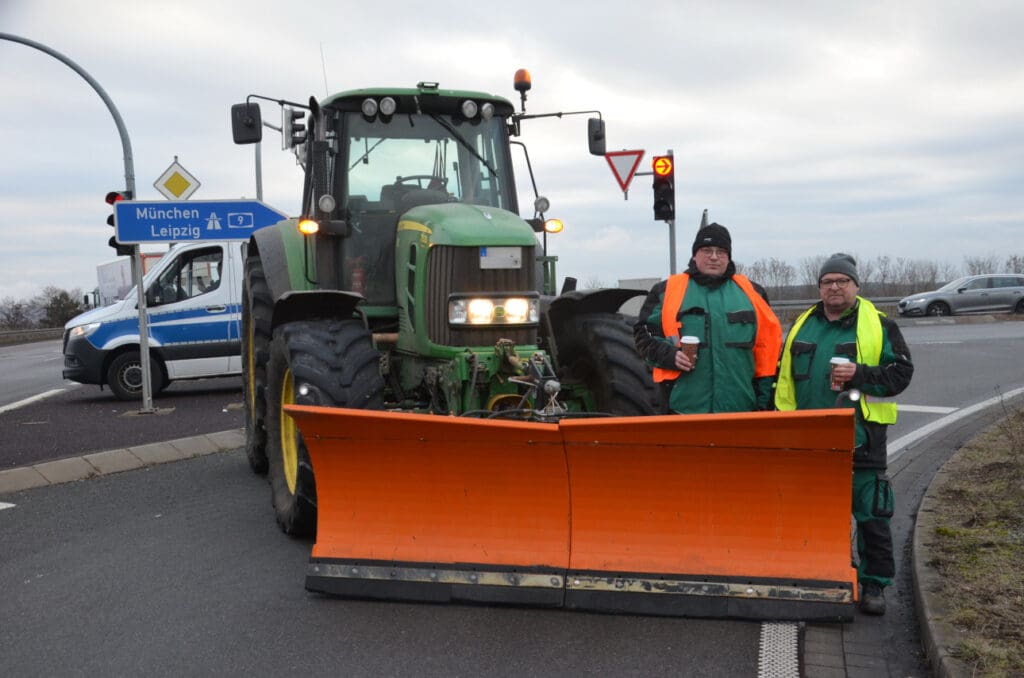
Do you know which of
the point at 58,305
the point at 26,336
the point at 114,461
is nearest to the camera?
the point at 114,461

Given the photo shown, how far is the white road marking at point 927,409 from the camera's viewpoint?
12367mm

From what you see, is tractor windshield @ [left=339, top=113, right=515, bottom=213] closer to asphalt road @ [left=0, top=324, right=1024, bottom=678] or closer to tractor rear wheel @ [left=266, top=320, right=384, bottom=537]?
tractor rear wheel @ [left=266, top=320, right=384, bottom=537]

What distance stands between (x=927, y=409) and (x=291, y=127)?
324 inches

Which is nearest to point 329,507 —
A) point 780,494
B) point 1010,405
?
point 780,494

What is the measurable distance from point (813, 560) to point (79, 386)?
1842 cm

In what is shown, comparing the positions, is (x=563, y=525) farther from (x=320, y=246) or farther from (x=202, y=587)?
(x=320, y=246)

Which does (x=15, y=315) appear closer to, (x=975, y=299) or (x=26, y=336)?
(x=26, y=336)

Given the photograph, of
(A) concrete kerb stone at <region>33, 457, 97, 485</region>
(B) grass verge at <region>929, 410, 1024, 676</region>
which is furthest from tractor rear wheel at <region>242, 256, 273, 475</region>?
(B) grass verge at <region>929, 410, 1024, 676</region>

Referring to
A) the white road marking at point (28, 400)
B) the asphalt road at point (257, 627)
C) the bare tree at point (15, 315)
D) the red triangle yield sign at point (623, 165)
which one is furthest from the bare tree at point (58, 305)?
the asphalt road at point (257, 627)

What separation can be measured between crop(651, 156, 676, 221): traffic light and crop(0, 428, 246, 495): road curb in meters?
6.70

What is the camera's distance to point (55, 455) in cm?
1009

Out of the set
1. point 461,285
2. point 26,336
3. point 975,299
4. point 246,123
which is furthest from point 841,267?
point 26,336

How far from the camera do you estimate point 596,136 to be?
8359 mm

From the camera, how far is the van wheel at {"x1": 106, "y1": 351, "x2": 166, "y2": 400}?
648 inches
